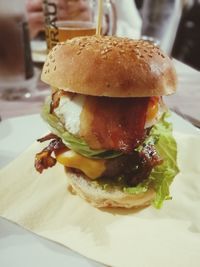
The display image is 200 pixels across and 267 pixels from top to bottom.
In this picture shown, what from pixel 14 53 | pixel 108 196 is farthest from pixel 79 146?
pixel 14 53

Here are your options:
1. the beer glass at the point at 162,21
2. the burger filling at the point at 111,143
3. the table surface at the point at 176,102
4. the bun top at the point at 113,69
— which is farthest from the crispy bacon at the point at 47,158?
the beer glass at the point at 162,21

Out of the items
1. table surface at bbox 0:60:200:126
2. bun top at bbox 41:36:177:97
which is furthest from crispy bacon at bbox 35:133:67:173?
table surface at bbox 0:60:200:126

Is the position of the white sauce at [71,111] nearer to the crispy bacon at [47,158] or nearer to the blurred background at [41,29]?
the crispy bacon at [47,158]

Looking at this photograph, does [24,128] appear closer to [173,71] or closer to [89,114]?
[89,114]

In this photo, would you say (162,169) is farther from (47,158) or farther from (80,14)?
(80,14)

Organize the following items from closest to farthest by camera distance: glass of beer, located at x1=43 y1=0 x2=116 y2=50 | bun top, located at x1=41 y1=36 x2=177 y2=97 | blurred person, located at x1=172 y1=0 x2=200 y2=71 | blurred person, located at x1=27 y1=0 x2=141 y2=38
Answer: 1. bun top, located at x1=41 y1=36 x2=177 y2=97
2. glass of beer, located at x1=43 y1=0 x2=116 y2=50
3. blurred person, located at x1=27 y1=0 x2=141 y2=38
4. blurred person, located at x1=172 y1=0 x2=200 y2=71

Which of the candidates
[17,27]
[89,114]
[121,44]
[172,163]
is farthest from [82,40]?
[17,27]

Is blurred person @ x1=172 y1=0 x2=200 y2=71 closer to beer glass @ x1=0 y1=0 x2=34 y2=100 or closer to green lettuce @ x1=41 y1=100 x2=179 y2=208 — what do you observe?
beer glass @ x1=0 y1=0 x2=34 y2=100
